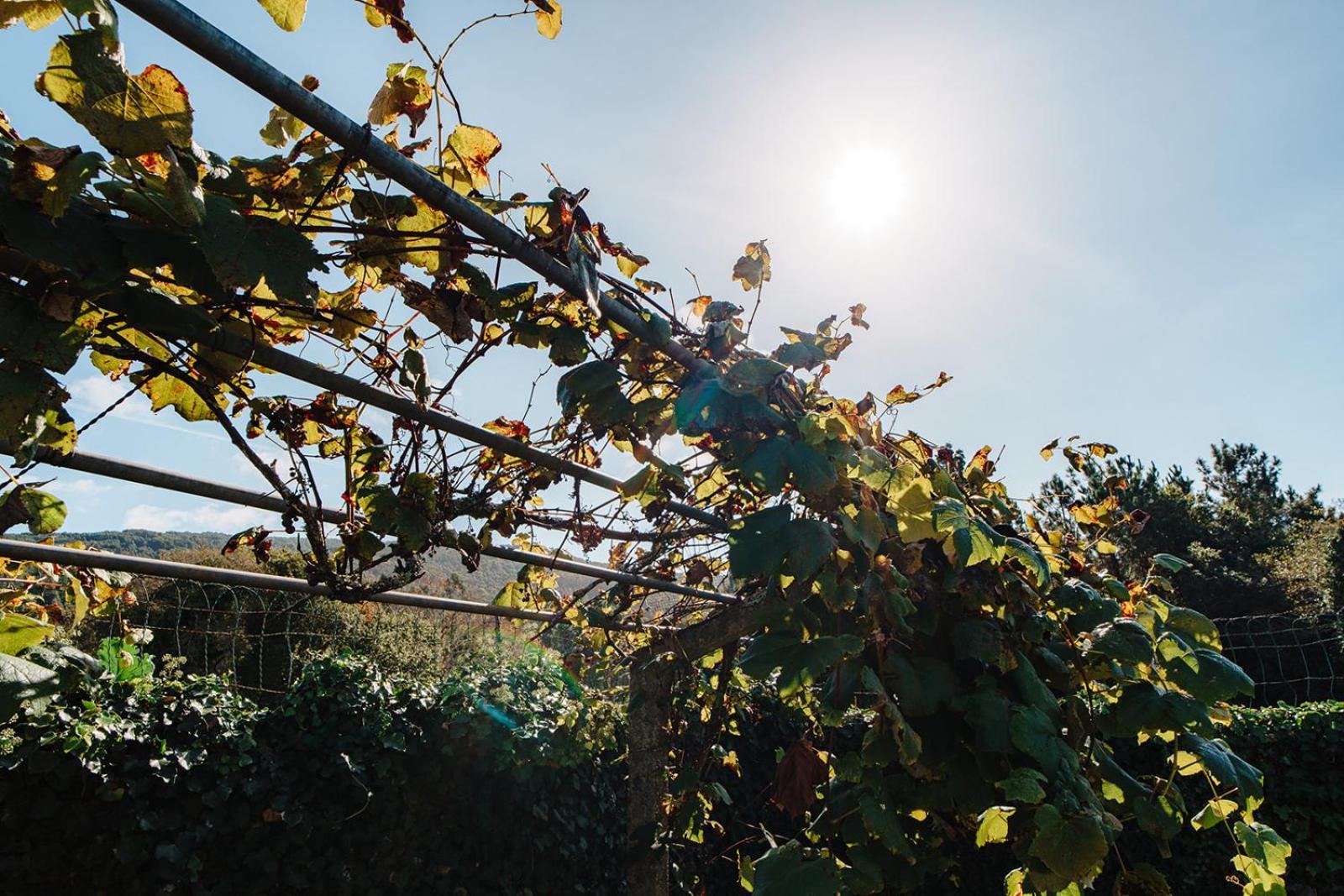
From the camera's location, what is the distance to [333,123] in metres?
0.79

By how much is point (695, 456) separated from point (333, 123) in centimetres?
114

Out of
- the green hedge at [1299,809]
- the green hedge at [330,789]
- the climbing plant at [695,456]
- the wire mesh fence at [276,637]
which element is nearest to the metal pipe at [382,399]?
the climbing plant at [695,456]

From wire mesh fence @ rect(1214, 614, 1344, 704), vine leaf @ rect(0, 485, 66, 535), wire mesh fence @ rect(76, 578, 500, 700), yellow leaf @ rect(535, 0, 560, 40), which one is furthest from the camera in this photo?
wire mesh fence @ rect(76, 578, 500, 700)

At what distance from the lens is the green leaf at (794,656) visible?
1.29m

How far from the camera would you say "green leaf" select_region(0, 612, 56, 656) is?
1142 millimetres

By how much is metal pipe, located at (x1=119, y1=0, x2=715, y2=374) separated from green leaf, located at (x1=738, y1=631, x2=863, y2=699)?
78cm

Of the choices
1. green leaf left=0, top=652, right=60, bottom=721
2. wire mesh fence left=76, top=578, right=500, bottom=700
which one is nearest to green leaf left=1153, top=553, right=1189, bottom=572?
green leaf left=0, top=652, right=60, bottom=721

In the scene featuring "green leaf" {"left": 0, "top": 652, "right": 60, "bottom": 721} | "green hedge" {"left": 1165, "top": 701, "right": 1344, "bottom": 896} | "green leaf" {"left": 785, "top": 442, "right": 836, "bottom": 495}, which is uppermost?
"green leaf" {"left": 785, "top": 442, "right": 836, "bottom": 495}

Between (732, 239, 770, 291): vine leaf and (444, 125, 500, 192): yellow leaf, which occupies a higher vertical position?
(732, 239, 770, 291): vine leaf

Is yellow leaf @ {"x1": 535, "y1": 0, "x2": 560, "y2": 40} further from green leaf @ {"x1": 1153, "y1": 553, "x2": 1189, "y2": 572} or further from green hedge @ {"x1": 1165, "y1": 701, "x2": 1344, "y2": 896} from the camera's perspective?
green hedge @ {"x1": 1165, "y1": 701, "x2": 1344, "y2": 896}

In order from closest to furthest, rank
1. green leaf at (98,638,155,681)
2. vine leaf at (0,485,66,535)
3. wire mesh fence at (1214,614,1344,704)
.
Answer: vine leaf at (0,485,66,535) < green leaf at (98,638,155,681) < wire mesh fence at (1214,614,1344,704)

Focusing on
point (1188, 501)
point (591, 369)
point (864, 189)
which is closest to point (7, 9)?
point (591, 369)

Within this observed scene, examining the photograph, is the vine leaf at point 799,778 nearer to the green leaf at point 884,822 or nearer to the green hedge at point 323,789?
the green leaf at point 884,822

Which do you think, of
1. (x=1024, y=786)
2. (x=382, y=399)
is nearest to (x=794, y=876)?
(x=1024, y=786)
